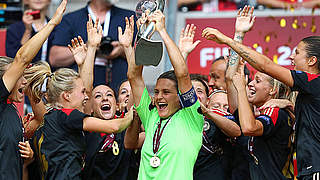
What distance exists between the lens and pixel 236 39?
5934mm

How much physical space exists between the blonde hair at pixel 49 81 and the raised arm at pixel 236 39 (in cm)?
145

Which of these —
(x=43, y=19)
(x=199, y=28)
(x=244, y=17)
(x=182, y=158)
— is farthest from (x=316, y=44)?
(x=43, y=19)

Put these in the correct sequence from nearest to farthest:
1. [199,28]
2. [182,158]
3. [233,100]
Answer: [182,158], [233,100], [199,28]

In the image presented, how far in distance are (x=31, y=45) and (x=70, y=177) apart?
123cm

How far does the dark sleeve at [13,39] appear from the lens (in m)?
8.61

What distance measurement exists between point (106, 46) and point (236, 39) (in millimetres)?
2309

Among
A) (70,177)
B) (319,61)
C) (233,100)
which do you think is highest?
(319,61)

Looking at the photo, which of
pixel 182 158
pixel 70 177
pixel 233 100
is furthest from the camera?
pixel 233 100

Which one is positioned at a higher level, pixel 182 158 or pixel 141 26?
pixel 141 26

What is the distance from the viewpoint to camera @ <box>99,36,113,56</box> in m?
7.76

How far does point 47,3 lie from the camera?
29.0ft

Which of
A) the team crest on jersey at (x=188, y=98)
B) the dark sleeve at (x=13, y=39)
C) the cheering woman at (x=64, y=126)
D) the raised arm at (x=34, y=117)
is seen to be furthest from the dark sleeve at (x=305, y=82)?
the dark sleeve at (x=13, y=39)

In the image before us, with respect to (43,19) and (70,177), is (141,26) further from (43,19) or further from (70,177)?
(43,19)

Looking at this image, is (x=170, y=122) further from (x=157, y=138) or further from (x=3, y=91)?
(x=3, y=91)
